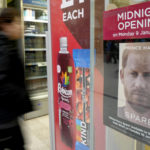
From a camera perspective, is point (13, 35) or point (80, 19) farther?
point (80, 19)

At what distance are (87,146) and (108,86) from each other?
0.67 m

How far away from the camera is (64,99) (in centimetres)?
195

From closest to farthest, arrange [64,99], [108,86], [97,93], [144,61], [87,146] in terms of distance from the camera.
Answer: [144,61] → [108,86] → [97,93] → [87,146] → [64,99]

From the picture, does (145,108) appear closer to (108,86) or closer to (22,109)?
(108,86)

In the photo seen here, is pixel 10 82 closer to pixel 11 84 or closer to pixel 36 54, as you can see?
pixel 11 84

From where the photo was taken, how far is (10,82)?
1.18 metres

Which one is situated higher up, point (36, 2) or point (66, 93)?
point (36, 2)

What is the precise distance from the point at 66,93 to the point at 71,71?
0.25 meters

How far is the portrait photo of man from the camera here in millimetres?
1142

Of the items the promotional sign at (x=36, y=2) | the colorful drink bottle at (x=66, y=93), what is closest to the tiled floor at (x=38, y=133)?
the colorful drink bottle at (x=66, y=93)

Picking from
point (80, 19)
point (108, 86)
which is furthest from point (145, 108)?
point (80, 19)

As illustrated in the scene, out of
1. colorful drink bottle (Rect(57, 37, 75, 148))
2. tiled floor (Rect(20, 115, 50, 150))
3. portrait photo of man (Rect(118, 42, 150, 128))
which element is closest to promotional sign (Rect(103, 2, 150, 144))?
portrait photo of man (Rect(118, 42, 150, 128))

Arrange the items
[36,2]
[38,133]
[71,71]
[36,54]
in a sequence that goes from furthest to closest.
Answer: [36,54]
[36,2]
[38,133]
[71,71]

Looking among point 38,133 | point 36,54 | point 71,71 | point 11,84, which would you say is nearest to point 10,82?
point 11,84
